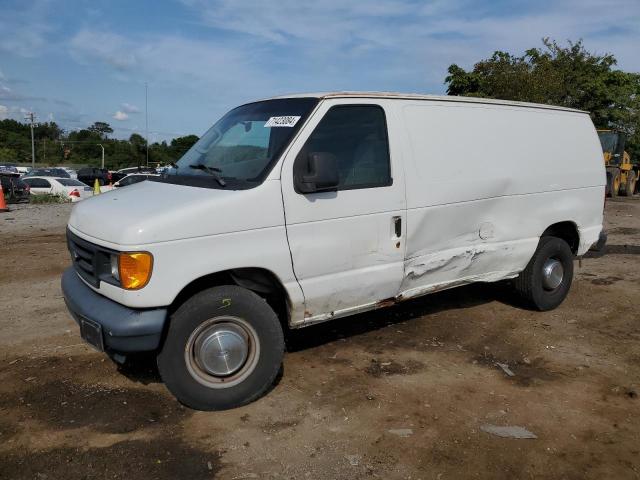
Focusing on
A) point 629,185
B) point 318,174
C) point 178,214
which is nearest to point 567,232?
point 318,174

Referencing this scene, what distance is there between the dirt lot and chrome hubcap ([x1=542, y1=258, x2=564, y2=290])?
33 centimetres

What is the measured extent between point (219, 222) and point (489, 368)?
2598 mm

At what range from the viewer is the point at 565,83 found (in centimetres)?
2914

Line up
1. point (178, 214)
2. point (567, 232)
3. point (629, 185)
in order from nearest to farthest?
point (178, 214)
point (567, 232)
point (629, 185)

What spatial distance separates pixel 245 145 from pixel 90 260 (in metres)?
1.39

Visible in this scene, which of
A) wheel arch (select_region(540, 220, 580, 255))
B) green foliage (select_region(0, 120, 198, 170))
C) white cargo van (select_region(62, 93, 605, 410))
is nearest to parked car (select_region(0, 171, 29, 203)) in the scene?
white cargo van (select_region(62, 93, 605, 410))

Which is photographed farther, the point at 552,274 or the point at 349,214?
the point at 552,274

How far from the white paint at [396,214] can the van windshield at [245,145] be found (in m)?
0.11

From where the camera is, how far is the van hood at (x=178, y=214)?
333 centimetres

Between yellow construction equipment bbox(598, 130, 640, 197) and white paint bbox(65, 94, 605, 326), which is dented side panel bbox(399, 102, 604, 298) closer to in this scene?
white paint bbox(65, 94, 605, 326)

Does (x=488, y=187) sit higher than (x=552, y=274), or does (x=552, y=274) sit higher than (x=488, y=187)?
(x=488, y=187)

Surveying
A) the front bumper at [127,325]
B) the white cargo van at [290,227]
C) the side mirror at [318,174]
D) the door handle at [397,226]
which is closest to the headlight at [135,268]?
the white cargo van at [290,227]

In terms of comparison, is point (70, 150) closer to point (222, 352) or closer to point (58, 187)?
point (58, 187)

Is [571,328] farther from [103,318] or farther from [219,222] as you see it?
[103,318]
